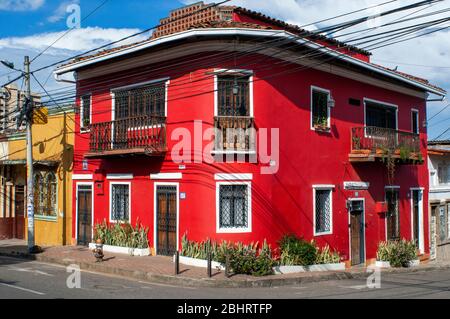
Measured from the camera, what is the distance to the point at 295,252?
51.8 feet

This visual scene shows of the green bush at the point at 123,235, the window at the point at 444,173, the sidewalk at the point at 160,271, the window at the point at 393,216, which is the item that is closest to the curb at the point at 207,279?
the sidewalk at the point at 160,271

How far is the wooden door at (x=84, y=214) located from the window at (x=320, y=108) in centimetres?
860

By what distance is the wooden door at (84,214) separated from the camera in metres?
19.8

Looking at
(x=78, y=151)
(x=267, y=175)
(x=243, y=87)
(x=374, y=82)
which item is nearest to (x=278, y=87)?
(x=243, y=87)

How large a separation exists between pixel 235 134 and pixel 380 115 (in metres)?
8.66

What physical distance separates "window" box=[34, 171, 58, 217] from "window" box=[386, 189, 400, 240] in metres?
13.4

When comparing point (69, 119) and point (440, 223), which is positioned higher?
point (69, 119)

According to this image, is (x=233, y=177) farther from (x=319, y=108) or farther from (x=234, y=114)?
(x=319, y=108)

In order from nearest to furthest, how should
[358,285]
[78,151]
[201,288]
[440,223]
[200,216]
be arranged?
[201,288]
[358,285]
[200,216]
[78,151]
[440,223]

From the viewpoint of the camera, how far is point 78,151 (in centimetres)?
2027

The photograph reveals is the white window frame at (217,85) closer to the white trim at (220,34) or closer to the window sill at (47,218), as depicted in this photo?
the white trim at (220,34)

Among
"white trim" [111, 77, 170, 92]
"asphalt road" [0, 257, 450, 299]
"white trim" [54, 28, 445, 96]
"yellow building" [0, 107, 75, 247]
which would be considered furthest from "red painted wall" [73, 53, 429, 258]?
"asphalt road" [0, 257, 450, 299]

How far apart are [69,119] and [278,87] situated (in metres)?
8.84
